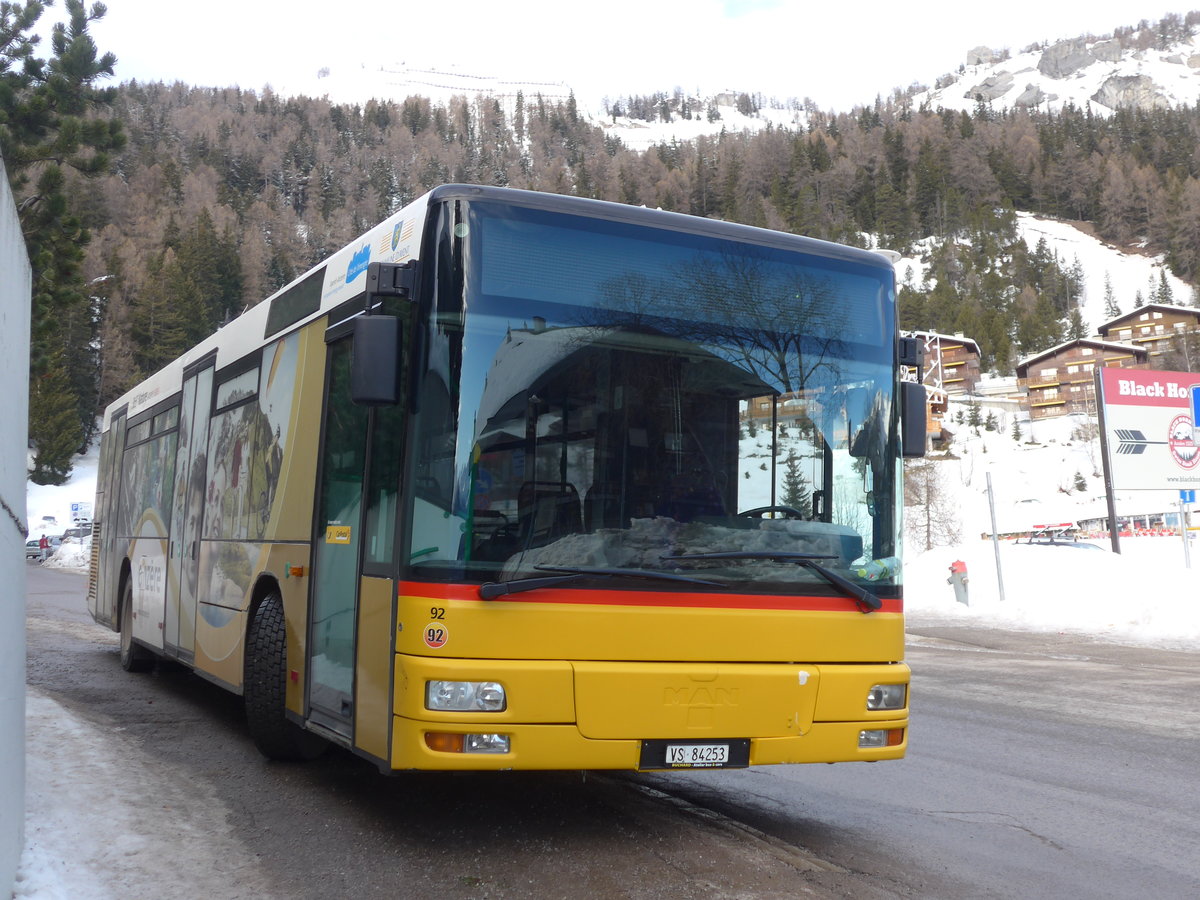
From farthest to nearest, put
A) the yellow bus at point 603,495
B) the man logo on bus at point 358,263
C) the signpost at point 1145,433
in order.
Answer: the signpost at point 1145,433 < the man logo on bus at point 358,263 < the yellow bus at point 603,495

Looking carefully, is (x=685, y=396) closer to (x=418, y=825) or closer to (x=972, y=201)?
(x=418, y=825)

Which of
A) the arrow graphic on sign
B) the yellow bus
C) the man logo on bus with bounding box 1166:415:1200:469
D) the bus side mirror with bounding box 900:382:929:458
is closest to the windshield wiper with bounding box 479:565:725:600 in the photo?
the yellow bus

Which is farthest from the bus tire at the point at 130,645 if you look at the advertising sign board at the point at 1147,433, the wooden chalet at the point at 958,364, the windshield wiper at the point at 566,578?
the wooden chalet at the point at 958,364

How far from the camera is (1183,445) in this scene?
26.3 m

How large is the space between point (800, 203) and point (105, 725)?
6003 inches

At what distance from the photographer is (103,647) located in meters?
15.1

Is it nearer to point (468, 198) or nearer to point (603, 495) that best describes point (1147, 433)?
point (603, 495)

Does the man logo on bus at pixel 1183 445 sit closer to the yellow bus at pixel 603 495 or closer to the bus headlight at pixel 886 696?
the yellow bus at pixel 603 495

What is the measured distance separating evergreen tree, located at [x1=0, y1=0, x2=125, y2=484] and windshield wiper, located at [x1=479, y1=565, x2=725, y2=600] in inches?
620

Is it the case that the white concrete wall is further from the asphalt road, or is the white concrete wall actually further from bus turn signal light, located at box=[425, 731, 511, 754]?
bus turn signal light, located at box=[425, 731, 511, 754]

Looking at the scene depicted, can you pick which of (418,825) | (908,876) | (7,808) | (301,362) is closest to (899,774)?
(908,876)

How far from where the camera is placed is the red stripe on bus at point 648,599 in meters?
4.95

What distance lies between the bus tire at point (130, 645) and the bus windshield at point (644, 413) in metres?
7.82

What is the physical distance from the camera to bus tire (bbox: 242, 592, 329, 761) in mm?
6746
